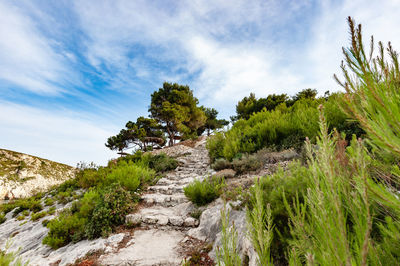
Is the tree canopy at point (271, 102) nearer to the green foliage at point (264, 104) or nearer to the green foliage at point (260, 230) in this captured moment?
the green foliage at point (264, 104)

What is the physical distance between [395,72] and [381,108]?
1.12 ft

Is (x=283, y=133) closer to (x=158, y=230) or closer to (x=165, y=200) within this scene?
(x=165, y=200)

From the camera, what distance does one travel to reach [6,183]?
38.5ft

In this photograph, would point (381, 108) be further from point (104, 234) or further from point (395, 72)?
point (104, 234)

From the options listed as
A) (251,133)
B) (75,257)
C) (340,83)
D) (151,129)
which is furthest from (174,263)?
(151,129)

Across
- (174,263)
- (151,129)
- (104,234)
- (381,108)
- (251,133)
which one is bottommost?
(174,263)

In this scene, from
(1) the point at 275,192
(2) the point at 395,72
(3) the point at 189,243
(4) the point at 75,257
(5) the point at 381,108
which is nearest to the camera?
(5) the point at 381,108

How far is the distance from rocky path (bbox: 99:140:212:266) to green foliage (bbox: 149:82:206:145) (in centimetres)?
1574

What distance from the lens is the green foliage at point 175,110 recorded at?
2114 cm

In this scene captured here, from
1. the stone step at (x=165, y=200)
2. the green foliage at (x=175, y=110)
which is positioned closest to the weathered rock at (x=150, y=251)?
the stone step at (x=165, y=200)

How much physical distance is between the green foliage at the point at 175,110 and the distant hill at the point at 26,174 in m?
10.5

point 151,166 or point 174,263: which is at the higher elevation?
point 151,166

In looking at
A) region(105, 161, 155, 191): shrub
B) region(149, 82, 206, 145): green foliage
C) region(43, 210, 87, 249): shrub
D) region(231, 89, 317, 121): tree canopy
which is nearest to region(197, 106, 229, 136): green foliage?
region(149, 82, 206, 145): green foliage

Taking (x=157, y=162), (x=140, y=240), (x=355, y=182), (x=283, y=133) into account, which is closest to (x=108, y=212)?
(x=140, y=240)
